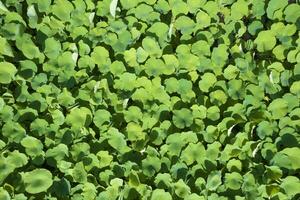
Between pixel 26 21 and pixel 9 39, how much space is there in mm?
98

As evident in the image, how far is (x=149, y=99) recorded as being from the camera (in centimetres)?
143

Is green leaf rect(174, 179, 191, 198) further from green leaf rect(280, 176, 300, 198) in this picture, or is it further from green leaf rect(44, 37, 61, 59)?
green leaf rect(44, 37, 61, 59)

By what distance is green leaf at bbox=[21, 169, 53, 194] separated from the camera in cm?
130

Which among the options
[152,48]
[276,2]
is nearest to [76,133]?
[152,48]

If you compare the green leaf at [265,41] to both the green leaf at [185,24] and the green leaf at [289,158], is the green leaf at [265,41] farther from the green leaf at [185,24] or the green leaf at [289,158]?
the green leaf at [289,158]

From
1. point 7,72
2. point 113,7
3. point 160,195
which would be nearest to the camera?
point 160,195

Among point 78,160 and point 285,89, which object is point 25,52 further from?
point 285,89

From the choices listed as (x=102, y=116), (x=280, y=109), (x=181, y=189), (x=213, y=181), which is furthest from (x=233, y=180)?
(x=102, y=116)

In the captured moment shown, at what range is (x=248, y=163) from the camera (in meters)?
1.37

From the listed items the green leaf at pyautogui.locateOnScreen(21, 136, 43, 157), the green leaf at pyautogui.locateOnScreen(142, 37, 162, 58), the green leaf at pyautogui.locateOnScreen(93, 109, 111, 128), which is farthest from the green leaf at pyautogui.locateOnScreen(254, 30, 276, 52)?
the green leaf at pyautogui.locateOnScreen(21, 136, 43, 157)

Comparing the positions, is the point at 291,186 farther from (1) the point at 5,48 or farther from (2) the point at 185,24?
(1) the point at 5,48

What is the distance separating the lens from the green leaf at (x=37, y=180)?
130 cm

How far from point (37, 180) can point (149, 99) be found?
1.40ft

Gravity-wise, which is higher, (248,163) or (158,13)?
(158,13)
